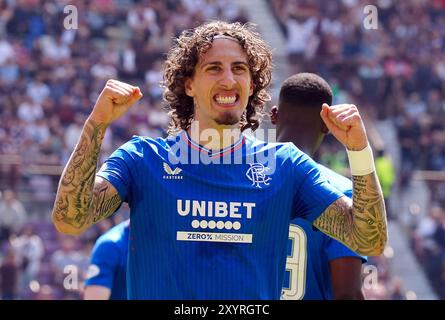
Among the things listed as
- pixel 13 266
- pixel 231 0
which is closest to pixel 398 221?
pixel 13 266

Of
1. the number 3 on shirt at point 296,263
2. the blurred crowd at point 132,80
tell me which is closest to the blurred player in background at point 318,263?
the number 3 on shirt at point 296,263

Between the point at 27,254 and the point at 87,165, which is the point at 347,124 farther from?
the point at 27,254

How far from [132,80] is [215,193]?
15.2 metres

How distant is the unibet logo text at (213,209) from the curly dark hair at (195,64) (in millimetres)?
482

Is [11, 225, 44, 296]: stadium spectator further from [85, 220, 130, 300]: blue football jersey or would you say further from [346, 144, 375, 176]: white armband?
[346, 144, 375, 176]: white armband

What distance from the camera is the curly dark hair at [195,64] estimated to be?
13.7 ft

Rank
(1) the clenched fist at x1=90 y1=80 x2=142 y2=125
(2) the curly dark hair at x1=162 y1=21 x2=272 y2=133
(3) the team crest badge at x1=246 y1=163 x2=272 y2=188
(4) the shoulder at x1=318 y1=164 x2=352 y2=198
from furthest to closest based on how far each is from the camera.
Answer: (4) the shoulder at x1=318 y1=164 x2=352 y2=198
(2) the curly dark hair at x1=162 y1=21 x2=272 y2=133
(3) the team crest badge at x1=246 y1=163 x2=272 y2=188
(1) the clenched fist at x1=90 y1=80 x2=142 y2=125

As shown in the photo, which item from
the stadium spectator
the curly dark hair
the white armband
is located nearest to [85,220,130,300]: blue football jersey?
the curly dark hair

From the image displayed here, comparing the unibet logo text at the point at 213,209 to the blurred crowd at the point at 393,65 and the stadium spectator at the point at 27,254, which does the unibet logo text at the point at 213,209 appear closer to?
the stadium spectator at the point at 27,254

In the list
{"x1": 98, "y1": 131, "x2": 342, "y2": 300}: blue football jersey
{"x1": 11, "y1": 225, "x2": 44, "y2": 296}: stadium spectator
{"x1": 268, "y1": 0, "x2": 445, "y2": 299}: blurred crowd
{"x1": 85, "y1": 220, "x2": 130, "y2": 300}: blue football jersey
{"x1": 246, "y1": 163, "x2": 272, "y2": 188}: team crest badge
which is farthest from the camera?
{"x1": 268, "y1": 0, "x2": 445, "y2": 299}: blurred crowd

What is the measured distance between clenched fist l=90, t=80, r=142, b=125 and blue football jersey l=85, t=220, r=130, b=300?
9.63ft

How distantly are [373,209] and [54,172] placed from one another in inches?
480

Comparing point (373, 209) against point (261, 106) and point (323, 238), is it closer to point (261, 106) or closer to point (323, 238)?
point (261, 106)

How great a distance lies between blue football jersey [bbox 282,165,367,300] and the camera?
4953 mm
